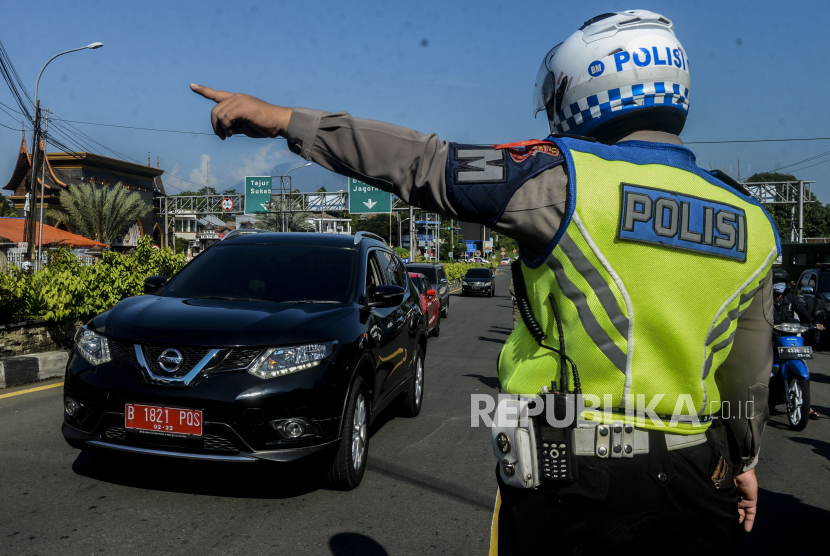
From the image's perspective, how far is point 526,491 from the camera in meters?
1.57

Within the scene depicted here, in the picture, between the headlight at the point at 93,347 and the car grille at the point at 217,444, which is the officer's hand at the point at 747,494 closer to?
the car grille at the point at 217,444

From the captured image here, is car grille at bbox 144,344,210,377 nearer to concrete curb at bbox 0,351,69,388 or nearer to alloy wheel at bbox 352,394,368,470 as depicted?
alloy wheel at bbox 352,394,368,470

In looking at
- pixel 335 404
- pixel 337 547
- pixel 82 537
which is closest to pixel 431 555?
pixel 337 547

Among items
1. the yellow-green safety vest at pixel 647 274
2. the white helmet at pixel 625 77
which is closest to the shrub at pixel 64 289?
the white helmet at pixel 625 77

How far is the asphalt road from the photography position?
11.7 ft

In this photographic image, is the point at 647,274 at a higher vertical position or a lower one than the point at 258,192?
lower

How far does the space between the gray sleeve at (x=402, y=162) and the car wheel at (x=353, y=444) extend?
3.00 meters

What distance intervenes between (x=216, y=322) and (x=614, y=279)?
10.2 ft

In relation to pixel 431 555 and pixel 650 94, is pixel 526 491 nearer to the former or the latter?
pixel 650 94

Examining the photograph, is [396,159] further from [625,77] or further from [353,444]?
[353,444]

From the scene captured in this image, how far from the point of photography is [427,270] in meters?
21.0

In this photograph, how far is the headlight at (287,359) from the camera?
12.9 feet

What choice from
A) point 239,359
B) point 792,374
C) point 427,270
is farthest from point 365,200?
point 239,359

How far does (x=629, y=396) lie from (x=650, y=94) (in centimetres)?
74
